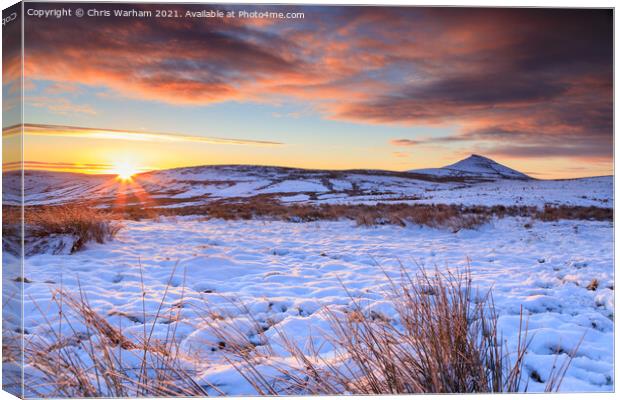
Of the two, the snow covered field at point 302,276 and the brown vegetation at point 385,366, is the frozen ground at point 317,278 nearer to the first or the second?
the snow covered field at point 302,276

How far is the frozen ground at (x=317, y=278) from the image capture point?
105 inches

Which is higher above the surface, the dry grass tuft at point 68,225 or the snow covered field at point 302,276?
the dry grass tuft at point 68,225

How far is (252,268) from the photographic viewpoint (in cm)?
464

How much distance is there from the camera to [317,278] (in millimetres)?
4168

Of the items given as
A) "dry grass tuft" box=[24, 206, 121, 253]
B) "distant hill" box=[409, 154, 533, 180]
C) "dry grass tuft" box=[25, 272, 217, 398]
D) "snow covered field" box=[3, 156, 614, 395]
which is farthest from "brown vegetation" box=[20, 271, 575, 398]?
"dry grass tuft" box=[24, 206, 121, 253]

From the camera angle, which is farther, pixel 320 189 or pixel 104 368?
pixel 320 189

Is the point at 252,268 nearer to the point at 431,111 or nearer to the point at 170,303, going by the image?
the point at 170,303

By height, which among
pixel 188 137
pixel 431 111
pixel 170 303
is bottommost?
pixel 170 303

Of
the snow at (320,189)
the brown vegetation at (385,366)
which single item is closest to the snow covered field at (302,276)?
the snow at (320,189)

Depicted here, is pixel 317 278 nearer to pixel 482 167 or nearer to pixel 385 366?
pixel 385 366

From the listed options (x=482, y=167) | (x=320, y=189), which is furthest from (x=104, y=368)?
(x=320, y=189)

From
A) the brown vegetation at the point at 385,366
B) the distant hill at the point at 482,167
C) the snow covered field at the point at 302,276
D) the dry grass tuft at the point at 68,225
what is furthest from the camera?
the distant hill at the point at 482,167

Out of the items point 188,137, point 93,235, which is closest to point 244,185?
point 93,235

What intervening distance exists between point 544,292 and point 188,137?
3.50 meters
